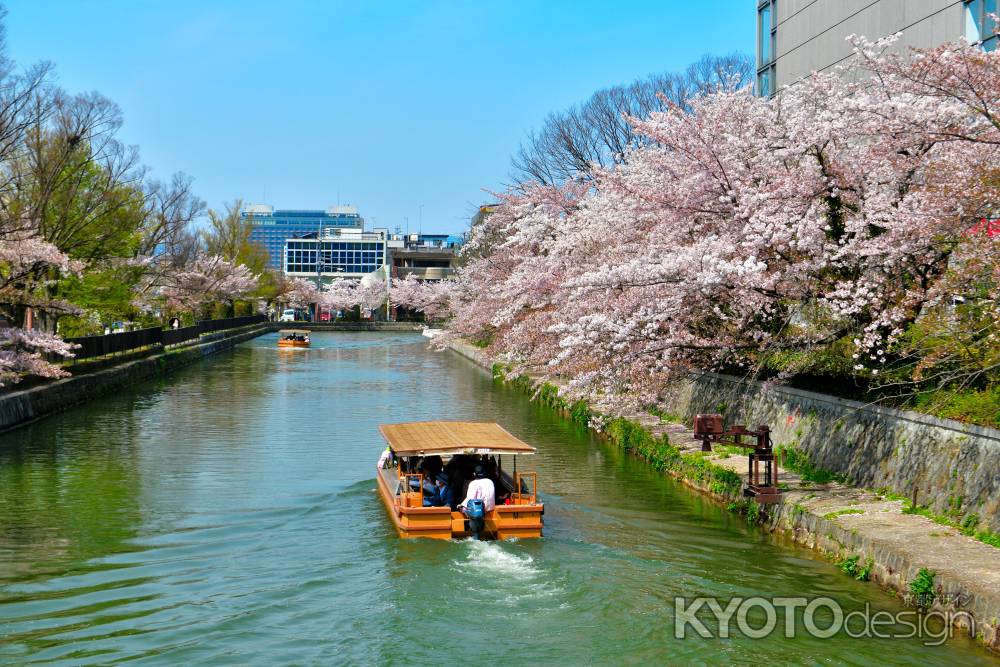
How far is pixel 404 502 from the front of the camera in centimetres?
1589

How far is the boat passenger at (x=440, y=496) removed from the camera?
1641cm

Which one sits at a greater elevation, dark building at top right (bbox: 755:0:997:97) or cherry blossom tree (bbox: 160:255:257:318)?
dark building at top right (bbox: 755:0:997:97)

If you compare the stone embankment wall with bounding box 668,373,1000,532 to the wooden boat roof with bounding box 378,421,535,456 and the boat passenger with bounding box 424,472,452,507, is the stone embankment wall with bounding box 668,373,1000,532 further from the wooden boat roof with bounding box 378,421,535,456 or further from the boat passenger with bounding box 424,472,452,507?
the boat passenger with bounding box 424,472,452,507

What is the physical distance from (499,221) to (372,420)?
770 inches

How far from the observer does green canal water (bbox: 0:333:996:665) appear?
37.3 ft

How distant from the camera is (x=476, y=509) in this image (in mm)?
15445

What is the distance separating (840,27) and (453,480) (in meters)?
26.3

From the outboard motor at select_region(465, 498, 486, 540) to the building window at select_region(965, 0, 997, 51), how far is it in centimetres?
2025

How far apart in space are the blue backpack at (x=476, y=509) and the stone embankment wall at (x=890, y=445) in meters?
6.39

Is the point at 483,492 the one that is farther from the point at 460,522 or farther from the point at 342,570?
the point at 342,570

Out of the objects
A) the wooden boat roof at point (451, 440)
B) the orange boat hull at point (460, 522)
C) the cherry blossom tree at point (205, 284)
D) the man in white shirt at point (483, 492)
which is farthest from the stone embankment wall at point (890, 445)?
the cherry blossom tree at point (205, 284)

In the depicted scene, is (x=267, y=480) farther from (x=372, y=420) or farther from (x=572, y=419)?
(x=572, y=419)

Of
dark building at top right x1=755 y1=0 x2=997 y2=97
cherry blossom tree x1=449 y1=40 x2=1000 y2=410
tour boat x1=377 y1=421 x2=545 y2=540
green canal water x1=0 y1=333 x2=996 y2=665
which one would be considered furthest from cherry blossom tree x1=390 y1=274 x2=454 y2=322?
tour boat x1=377 y1=421 x2=545 y2=540

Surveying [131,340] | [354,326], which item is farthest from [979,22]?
[354,326]
